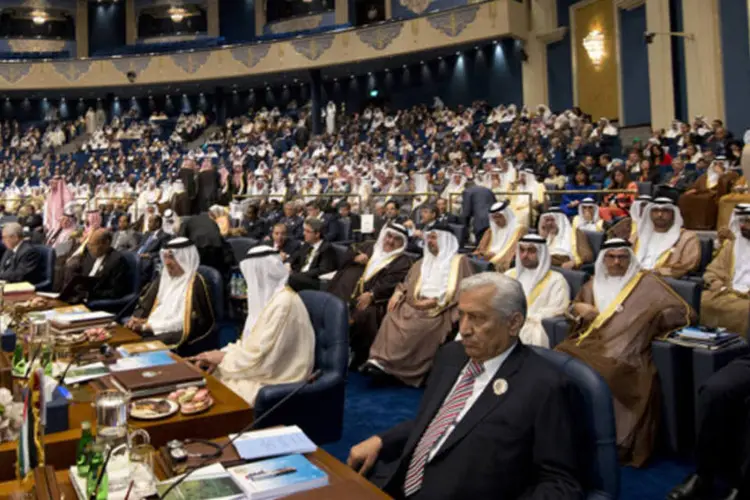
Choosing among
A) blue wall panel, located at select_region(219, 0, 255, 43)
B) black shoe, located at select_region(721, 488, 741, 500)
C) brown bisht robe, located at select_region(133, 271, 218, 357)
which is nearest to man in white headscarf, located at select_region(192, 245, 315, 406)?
brown bisht robe, located at select_region(133, 271, 218, 357)

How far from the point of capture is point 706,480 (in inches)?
117

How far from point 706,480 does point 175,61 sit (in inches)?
972

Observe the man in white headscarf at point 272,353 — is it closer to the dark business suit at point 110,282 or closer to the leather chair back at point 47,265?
the dark business suit at point 110,282

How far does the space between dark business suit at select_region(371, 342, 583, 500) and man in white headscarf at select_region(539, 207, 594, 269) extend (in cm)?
461

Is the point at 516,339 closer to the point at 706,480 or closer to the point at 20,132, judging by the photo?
the point at 706,480

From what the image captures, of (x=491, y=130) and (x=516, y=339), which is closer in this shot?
(x=516, y=339)

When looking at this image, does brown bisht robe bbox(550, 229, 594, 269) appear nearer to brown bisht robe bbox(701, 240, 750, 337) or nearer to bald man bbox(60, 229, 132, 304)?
brown bisht robe bbox(701, 240, 750, 337)

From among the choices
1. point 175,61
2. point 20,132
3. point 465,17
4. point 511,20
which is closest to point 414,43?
point 465,17

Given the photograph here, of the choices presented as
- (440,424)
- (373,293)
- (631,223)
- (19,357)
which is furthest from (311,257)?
(440,424)

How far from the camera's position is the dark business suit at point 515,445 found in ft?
5.55

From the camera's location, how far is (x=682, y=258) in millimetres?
5258

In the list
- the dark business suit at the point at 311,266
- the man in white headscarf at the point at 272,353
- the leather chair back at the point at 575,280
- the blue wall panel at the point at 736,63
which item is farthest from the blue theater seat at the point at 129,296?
the blue wall panel at the point at 736,63

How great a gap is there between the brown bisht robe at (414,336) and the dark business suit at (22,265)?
3429mm

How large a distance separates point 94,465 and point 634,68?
16.1 metres
